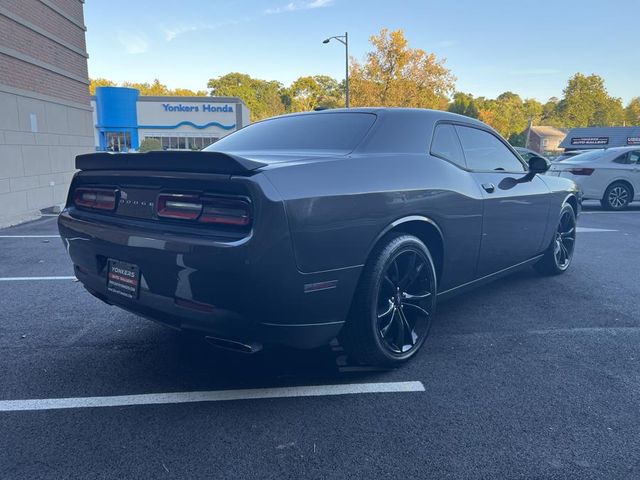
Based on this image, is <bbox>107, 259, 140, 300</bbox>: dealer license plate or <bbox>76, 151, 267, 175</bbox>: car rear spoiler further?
<bbox>107, 259, 140, 300</bbox>: dealer license plate

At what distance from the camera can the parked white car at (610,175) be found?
1105 cm

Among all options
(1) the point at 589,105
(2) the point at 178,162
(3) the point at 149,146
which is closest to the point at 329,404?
(2) the point at 178,162

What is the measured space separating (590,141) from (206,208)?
47279 mm

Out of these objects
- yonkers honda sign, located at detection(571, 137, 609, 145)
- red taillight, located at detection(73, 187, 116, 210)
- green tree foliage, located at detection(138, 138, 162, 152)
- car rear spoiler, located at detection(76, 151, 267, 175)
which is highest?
yonkers honda sign, located at detection(571, 137, 609, 145)

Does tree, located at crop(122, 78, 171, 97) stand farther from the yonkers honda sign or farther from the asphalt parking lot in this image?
the asphalt parking lot

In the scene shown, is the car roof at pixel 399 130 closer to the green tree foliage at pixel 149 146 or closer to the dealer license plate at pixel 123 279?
the dealer license plate at pixel 123 279

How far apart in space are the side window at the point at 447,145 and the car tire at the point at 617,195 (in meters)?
9.51

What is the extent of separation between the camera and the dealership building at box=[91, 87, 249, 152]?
39344 mm

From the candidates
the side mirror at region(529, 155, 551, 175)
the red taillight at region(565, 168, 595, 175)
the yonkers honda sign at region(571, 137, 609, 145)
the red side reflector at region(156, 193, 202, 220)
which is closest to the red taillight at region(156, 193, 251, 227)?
the red side reflector at region(156, 193, 202, 220)

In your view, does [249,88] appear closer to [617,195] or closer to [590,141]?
[590,141]

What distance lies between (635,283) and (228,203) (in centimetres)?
447

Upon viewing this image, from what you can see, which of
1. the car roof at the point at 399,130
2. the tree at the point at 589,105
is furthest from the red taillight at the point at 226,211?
the tree at the point at 589,105

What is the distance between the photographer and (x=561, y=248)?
16.8 ft

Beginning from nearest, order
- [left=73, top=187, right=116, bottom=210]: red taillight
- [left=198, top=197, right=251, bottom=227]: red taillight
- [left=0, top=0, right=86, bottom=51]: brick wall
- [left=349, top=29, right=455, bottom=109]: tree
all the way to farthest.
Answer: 1. [left=198, top=197, right=251, bottom=227]: red taillight
2. [left=73, top=187, right=116, bottom=210]: red taillight
3. [left=0, top=0, right=86, bottom=51]: brick wall
4. [left=349, top=29, right=455, bottom=109]: tree
